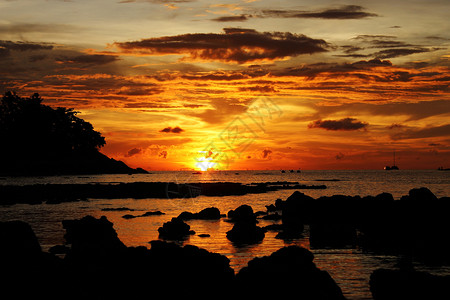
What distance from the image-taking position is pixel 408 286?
60.7ft

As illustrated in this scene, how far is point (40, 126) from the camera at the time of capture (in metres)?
190

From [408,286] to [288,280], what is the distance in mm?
4762

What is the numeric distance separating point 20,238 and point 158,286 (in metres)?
7.15

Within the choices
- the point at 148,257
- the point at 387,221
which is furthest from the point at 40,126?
the point at 148,257

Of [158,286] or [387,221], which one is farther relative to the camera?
[387,221]

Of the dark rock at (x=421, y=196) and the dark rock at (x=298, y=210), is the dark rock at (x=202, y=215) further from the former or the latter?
the dark rock at (x=421, y=196)

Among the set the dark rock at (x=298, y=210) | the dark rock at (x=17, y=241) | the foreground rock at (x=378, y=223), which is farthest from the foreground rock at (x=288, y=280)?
the dark rock at (x=298, y=210)

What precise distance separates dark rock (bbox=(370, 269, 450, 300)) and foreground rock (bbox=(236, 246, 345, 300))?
180cm

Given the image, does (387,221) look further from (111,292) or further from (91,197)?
(91,197)

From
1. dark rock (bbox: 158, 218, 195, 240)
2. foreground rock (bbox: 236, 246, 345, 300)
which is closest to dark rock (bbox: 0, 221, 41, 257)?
foreground rock (bbox: 236, 246, 345, 300)

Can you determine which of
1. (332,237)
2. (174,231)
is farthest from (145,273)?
(332,237)

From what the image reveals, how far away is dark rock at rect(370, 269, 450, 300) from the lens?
1822cm

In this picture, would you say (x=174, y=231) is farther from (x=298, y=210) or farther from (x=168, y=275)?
(x=168, y=275)

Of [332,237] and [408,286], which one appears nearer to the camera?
[408,286]
